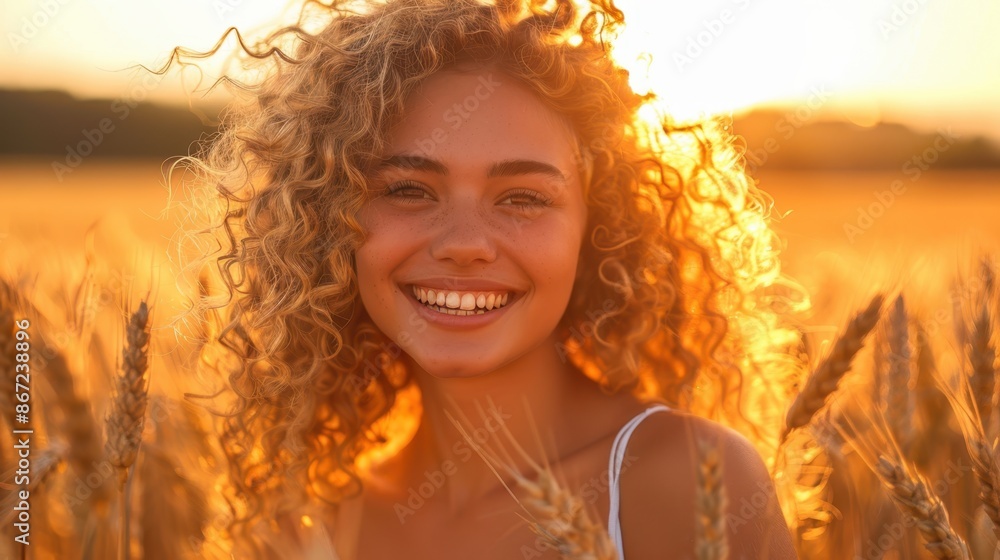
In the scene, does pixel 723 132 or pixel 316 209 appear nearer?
pixel 316 209

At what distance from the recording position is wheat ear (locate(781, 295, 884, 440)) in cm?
164

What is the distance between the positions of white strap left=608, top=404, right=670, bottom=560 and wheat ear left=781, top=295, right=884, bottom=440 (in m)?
0.54

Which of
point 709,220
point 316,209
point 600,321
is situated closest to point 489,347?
point 600,321

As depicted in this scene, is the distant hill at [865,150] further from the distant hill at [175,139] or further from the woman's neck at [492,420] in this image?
the woman's neck at [492,420]

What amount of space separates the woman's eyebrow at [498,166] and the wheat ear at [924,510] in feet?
3.39

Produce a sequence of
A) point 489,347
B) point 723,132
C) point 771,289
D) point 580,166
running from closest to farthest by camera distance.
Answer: point 489,347 < point 580,166 < point 723,132 < point 771,289

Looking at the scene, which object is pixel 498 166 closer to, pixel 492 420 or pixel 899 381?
pixel 492 420

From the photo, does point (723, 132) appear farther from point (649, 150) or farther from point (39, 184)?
point (39, 184)

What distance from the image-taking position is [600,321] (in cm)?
240

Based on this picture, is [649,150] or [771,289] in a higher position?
[649,150]

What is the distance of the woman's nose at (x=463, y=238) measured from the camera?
1954 mm

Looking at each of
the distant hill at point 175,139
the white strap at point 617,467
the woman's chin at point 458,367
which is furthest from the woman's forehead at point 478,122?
the distant hill at point 175,139

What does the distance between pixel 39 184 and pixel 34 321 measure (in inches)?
967

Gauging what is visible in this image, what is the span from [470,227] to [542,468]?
69 cm
